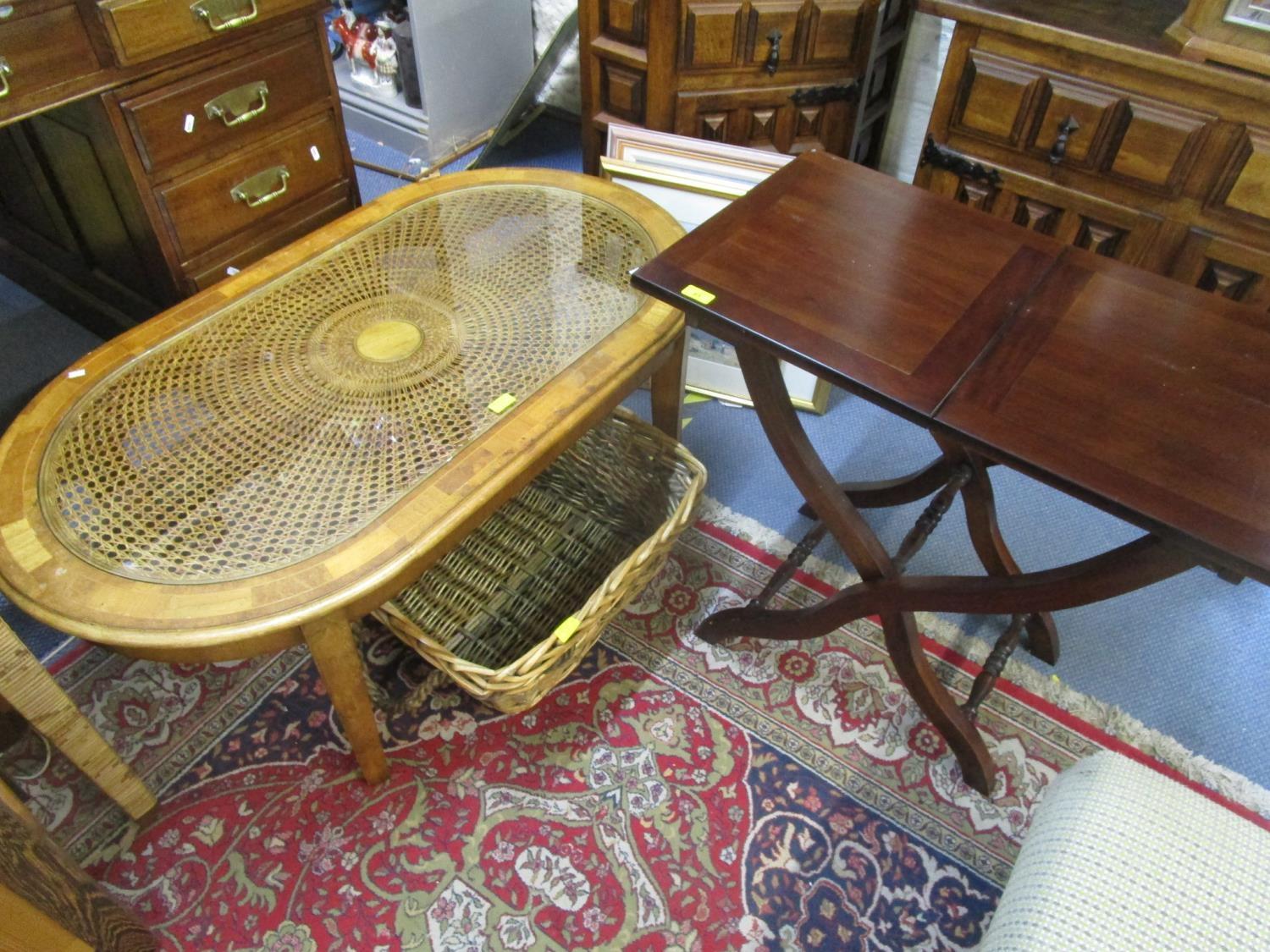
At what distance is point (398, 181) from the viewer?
8.32 feet

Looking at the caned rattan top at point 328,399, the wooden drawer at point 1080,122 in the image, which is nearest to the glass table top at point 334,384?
the caned rattan top at point 328,399

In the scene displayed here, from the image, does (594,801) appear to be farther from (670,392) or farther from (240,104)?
(240,104)

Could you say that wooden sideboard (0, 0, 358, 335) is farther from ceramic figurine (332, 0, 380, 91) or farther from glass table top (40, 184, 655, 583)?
ceramic figurine (332, 0, 380, 91)

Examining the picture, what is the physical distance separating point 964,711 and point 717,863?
1.49 ft

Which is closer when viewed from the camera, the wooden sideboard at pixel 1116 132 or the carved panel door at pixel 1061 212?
the wooden sideboard at pixel 1116 132

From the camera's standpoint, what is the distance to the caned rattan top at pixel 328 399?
993mm

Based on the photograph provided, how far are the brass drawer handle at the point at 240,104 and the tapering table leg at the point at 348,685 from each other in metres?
0.94

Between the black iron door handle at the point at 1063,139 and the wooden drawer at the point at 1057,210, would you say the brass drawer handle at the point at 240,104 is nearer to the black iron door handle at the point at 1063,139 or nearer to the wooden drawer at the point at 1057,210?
the wooden drawer at the point at 1057,210

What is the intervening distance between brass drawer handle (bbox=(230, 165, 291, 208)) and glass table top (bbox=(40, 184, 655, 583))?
0.30 metres

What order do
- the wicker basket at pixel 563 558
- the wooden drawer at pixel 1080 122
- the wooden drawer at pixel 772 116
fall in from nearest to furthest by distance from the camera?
the wicker basket at pixel 563 558 < the wooden drawer at pixel 1080 122 < the wooden drawer at pixel 772 116

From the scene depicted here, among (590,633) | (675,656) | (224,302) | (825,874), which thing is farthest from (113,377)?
(825,874)

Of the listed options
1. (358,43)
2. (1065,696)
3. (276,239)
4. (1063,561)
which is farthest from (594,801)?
(358,43)

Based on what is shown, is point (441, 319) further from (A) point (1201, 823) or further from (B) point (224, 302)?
(A) point (1201, 823)

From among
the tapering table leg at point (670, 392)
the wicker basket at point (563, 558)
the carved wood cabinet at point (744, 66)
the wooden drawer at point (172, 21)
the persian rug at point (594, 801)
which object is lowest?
the persian rug at point (594, 801)
